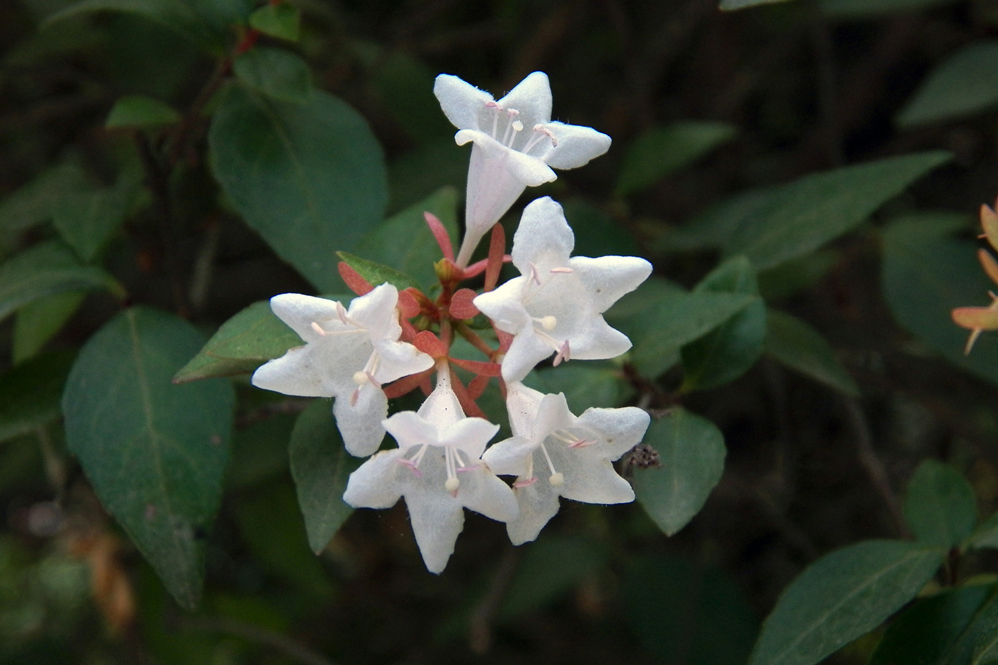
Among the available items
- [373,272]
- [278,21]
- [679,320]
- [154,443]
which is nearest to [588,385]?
[679,320]

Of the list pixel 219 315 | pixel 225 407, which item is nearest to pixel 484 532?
pixel 219 315

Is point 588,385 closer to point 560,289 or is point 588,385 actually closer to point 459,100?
point 560,289

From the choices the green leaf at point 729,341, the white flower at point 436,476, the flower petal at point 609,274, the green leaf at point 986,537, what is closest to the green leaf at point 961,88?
the green leaf at point 729,341

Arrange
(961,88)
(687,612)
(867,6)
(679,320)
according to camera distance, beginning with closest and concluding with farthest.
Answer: (679,320) → (961,88) → (867,6) → (687,612)

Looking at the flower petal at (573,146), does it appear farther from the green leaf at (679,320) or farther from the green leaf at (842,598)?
the green leaf at (842,598)

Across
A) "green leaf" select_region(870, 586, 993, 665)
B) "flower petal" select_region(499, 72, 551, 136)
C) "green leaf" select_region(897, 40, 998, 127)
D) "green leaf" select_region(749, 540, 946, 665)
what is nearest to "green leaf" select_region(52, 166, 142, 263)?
"flower petal" select_region(499, 72, 551, 136)

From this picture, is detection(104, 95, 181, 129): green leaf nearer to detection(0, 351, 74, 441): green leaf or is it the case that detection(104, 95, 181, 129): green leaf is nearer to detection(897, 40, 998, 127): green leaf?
detection(0, 351, 74, 441): green leaf
